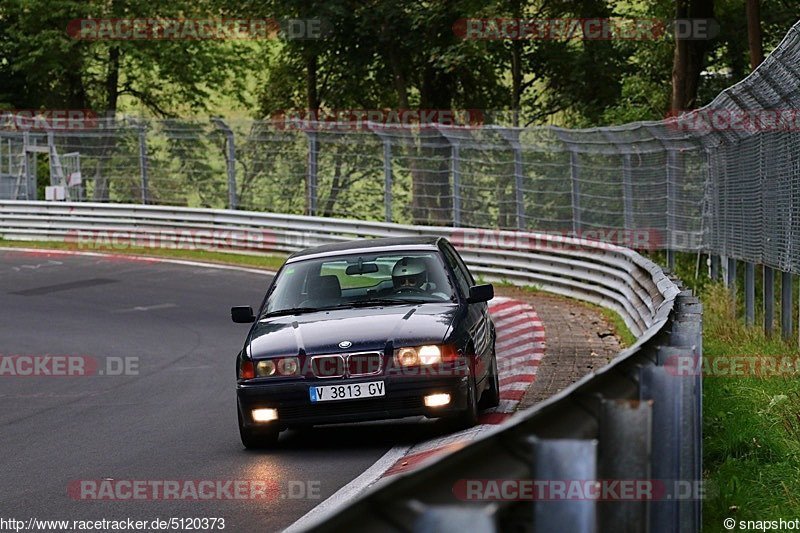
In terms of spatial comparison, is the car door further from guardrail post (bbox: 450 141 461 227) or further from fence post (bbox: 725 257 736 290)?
guardrail post (bbox: 450 141 461 227)

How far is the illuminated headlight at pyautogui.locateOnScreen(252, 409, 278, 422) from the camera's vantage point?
384 inches

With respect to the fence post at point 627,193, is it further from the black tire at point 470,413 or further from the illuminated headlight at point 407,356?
the illuminated headlight at point 407,356

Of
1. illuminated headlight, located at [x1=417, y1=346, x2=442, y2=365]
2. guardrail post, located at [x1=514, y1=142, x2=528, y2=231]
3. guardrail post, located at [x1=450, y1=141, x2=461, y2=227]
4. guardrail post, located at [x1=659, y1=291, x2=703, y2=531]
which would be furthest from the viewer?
guardrail post, located at [x1=450, y1=141, x2=461, y2=227]

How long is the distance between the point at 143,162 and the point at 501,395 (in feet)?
74.8

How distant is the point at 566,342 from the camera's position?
1562cm

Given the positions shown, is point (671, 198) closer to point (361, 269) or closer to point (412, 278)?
point (412, 278)

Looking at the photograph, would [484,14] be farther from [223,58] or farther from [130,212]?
[223,58]

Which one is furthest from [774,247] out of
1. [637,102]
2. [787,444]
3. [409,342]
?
[637,102]

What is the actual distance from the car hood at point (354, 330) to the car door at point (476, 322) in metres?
0.22

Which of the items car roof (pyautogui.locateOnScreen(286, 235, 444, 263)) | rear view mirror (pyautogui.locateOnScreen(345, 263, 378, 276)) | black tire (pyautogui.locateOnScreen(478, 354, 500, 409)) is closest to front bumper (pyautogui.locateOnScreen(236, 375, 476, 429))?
black tire (pyautogui.locateOnScreen(478, 354, 500, 409))

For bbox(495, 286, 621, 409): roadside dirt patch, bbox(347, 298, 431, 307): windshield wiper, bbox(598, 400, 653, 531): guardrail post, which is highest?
bbox(598, 400, 653, 531): guardrail post

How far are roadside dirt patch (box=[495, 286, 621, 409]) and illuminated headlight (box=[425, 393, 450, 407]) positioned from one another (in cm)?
140

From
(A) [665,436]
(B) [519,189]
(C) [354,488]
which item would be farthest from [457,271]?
(B) [519,189]

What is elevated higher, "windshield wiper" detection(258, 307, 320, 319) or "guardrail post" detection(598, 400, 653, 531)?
"guardrail post" detection(598, 400, 653, 531)
